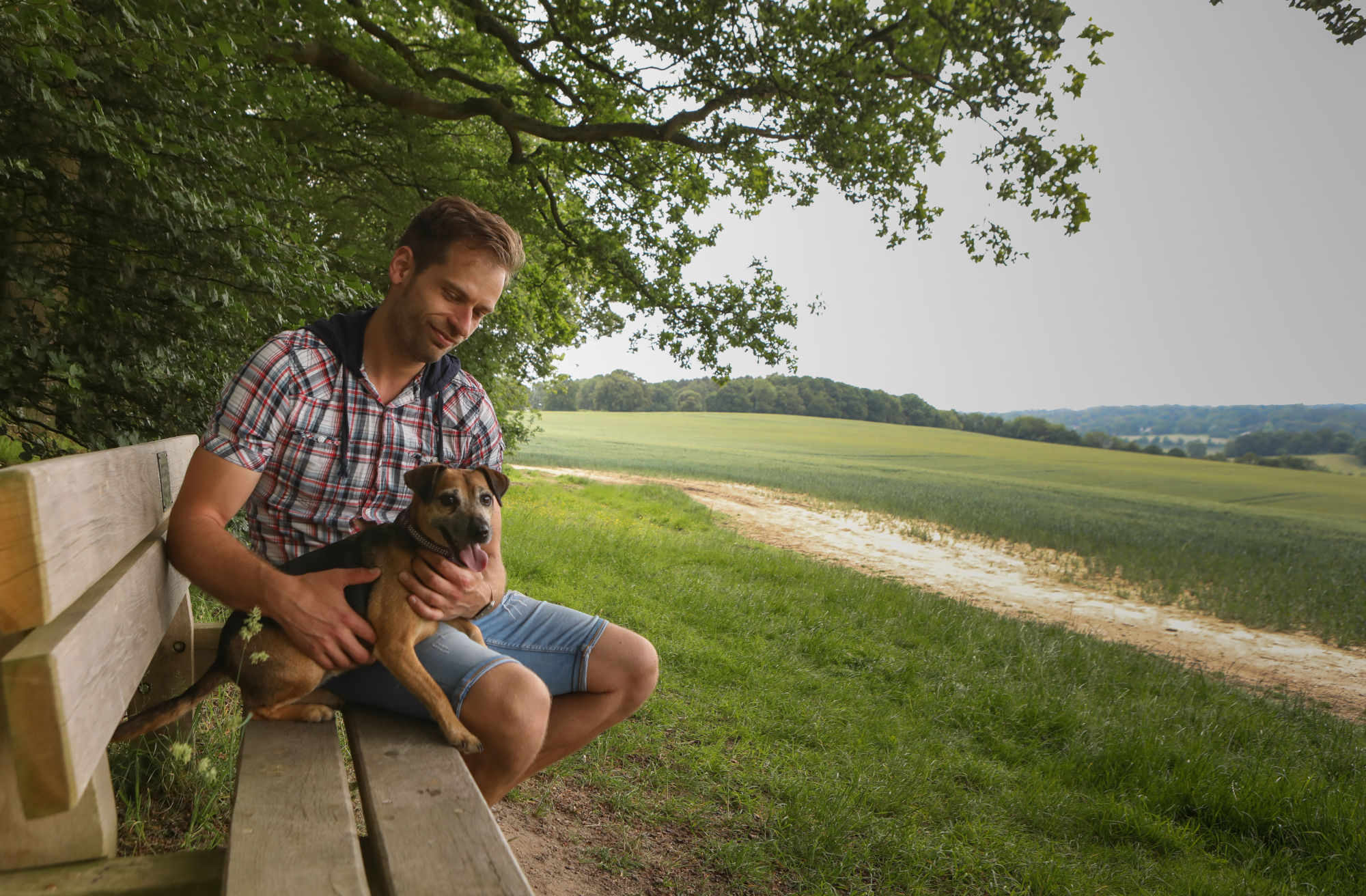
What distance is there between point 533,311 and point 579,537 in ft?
13.4

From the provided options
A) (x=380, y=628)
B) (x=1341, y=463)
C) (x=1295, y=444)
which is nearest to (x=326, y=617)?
(x=380, y=628)

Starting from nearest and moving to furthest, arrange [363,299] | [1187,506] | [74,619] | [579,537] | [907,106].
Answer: [74,619], [363,299], [907,106], [579,537], [1187,506]

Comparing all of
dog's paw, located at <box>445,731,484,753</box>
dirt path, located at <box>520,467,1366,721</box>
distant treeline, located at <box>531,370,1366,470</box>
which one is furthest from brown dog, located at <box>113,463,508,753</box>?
distant treeline, located at <box>531,370,1366,470</box>

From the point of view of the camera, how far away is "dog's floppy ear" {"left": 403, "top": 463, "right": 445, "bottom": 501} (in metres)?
2.31

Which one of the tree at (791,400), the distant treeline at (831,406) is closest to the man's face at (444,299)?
the distant treeline at (831,406)

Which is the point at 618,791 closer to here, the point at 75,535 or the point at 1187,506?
the point at 75,535

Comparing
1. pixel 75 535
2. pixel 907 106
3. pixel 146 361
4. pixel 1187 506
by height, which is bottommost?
pixel 1187 506

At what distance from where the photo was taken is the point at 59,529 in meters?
1.37

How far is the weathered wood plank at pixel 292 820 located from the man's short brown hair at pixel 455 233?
1442 mm

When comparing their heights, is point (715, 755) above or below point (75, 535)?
below

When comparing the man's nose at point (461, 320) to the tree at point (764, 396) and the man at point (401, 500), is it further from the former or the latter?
the tree at point (764, 396)

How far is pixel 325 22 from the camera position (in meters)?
6.02

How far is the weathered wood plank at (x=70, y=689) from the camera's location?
46.9 inches

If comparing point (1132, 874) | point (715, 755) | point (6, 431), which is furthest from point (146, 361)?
point (1132, 874)
